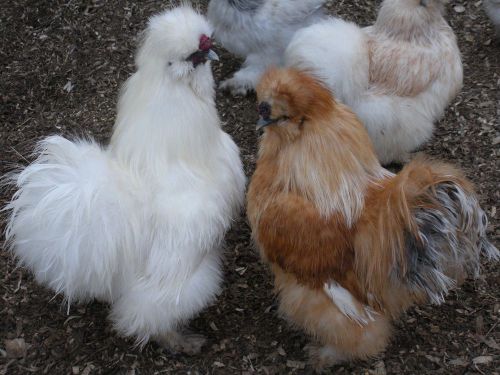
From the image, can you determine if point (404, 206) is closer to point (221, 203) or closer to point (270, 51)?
point (221, 203)

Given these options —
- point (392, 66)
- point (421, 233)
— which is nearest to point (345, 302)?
point (421, 233)

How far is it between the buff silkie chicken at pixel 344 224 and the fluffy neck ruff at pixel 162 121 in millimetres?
344

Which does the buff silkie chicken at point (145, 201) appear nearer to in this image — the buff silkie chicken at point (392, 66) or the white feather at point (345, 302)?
the white feather at point (345, 302)

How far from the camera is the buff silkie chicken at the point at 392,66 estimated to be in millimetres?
3795

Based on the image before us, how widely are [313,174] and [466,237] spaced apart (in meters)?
0.75

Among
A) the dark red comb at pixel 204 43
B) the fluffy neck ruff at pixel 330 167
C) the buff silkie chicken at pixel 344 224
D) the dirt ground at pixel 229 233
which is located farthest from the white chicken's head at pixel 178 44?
the dirt ground at pixel 229 233

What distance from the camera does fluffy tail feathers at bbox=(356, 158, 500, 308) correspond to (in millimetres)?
2438

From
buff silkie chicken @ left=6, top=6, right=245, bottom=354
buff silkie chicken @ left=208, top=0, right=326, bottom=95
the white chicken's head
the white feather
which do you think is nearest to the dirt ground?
buff silkie chicken @ left=208, top=0, right=326, bottom=95

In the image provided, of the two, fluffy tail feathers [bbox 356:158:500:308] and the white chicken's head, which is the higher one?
the white chicken's head

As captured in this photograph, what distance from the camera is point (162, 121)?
2832 millimetres

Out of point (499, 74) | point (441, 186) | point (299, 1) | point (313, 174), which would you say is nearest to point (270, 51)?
point (299, 1)

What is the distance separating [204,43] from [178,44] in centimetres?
14

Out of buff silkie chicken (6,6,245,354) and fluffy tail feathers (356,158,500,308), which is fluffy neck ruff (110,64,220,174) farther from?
fluffy tail feathers (356,158,500,308)

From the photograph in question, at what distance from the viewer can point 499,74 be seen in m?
4.96
